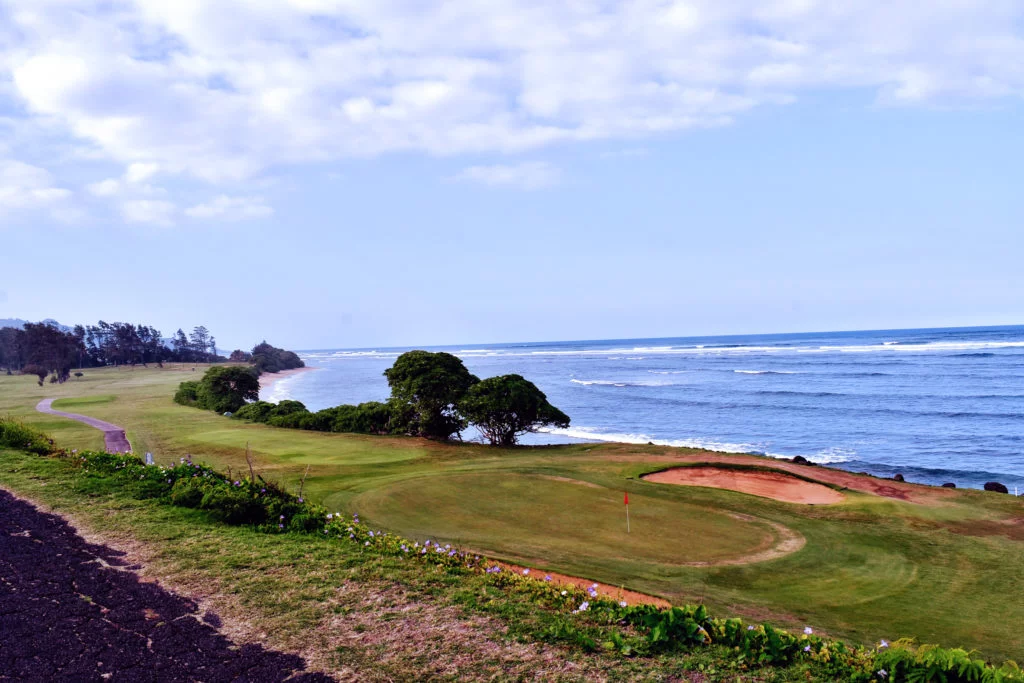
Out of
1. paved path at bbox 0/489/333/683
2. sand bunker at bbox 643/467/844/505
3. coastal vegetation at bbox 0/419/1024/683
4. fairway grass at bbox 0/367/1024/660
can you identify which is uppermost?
paved path at bbox 0/489/333/683

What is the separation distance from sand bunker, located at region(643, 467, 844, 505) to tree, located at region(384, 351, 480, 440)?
12477 mm

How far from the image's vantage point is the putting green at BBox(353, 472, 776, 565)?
12.4 meters

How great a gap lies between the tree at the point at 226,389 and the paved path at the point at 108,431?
851cm

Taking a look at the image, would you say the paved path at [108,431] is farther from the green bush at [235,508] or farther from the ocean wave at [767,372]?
the ocean wave at [767,372]

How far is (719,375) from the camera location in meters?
76.4

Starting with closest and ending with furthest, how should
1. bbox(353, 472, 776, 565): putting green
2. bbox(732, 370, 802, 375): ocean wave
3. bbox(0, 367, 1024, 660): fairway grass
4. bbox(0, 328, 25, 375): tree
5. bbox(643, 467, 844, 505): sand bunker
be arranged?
bbox(0, 367, 1024, 660): fairway grass → bbox(353, 472, 776, 565): putting green → bbox(643, 467, 844, 505): sand bunker → bbox(732, 370, 802, 375): ocean wave → bbox(0, 328, 25, 375): tree

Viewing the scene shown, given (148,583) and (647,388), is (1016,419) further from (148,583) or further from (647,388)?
(148,583)

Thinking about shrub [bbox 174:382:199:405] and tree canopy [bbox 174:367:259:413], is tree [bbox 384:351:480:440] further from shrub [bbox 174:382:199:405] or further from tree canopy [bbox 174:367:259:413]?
shrub [bbox 174:382:199:405]

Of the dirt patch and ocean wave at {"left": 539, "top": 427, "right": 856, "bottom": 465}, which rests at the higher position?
the dirt patch

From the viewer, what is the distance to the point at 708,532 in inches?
546

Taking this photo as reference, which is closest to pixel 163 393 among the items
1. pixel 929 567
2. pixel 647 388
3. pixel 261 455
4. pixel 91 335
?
pixel 261 455

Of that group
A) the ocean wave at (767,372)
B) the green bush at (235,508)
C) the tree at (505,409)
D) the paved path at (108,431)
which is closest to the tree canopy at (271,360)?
the paved path at (108,431)

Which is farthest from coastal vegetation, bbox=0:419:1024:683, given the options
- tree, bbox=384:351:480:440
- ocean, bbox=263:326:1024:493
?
ocean, bbox=263:326:1024:493

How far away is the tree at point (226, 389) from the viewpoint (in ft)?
147
